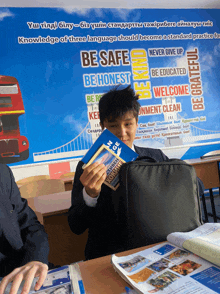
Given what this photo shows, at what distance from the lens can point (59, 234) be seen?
167 cm

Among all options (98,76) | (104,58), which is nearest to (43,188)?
(98,76)

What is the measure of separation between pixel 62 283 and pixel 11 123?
3.55 metres

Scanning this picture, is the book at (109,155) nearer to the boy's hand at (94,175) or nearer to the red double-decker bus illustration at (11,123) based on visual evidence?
the boy's hand at (94,175)

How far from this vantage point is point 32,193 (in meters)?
2.45

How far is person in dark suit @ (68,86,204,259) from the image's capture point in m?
0.88

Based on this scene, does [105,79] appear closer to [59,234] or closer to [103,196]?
[59,234]

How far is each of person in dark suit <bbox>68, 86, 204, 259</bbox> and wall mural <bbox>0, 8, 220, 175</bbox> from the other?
264cm

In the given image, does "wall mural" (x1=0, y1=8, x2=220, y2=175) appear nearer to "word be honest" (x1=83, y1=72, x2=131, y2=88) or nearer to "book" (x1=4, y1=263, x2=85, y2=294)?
"word be honest" (x1=83, y1=72, x2=131, y2=88)

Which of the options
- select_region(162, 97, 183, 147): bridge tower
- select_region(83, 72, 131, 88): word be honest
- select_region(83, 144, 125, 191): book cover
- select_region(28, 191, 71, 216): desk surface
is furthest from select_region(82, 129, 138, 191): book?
select_region(162, 97, 183, 147): bridge tower

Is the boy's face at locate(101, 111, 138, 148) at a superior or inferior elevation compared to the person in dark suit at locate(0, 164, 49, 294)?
superior

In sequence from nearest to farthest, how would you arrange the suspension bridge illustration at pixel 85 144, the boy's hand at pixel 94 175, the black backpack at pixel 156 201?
1. the black backpack at pixel 156 201
2. the boy's hand at pixel 94 175
3. the suspension bridge illustration at pixel 85 144

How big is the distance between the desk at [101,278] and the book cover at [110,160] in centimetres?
27

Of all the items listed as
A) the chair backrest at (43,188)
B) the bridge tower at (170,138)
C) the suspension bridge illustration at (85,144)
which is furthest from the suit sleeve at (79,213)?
the bridge tower at (170,138)

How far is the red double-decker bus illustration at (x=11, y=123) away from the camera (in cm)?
366
